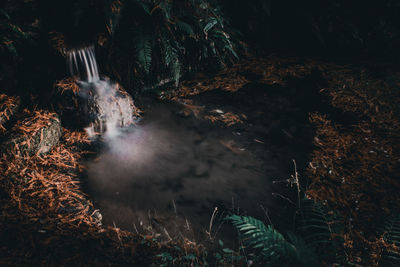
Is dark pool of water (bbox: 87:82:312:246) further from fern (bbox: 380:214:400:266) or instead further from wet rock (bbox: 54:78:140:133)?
fern (bbox: 380:214:400:266)

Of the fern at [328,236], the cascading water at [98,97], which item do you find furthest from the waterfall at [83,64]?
the fern at [328,236]

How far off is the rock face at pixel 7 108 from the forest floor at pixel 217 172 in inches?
2.2

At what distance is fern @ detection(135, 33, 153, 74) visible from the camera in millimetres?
3100

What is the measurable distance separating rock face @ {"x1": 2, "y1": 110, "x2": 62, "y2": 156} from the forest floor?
0.13ft

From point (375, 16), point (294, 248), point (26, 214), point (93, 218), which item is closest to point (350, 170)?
point (294, 248)

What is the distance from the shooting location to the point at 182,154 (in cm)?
284

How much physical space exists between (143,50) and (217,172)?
5.82 ft

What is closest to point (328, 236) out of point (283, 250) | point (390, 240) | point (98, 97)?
point (390, 240)

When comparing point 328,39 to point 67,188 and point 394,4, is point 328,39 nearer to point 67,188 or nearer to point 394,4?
point 394,4

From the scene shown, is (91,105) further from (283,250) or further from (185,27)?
(283,250)

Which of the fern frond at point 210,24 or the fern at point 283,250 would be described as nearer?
the fern at point 283,250

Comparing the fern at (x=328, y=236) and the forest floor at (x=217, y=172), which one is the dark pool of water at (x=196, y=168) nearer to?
the forest floor at (x=217, y=172)

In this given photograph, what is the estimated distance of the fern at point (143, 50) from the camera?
3100mm

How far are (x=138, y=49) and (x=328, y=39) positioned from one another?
12.9ft
